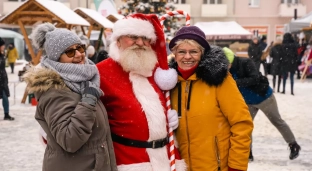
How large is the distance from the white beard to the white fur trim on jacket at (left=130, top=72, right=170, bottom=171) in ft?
0.23

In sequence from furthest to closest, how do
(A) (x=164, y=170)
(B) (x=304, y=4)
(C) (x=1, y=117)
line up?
(B) (x=304, y=4) → (C) (x=1, y=117) → (A) (x=164, y=170)

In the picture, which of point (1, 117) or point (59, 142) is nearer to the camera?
point (59, 142)

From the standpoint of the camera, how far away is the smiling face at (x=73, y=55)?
8.50ft

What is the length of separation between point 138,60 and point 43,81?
681 millimetres

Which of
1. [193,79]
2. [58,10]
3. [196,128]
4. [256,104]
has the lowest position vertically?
[256,104]

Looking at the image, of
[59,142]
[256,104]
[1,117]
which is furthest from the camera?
[1,117]

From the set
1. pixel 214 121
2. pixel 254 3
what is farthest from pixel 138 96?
pixel 254 3

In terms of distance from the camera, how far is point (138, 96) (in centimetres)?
285

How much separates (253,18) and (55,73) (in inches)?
1246

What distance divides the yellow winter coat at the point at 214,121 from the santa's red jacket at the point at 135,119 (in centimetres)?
15

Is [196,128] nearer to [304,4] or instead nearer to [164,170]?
[164,170]

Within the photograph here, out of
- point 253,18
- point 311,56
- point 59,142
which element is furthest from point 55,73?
point 253,18

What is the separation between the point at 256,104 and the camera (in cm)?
563

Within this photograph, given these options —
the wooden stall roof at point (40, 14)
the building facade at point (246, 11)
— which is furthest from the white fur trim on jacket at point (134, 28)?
the building facade at point (246, 11)
